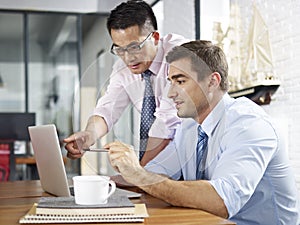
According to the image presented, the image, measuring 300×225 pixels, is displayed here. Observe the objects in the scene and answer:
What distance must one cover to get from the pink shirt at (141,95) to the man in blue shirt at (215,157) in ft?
0.14

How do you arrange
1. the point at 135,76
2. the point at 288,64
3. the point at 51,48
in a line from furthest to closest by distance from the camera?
the point at 51,48, the point at 288,64, the point at 135,76

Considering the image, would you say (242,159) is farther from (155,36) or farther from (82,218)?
(155,36)

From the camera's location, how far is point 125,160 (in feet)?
4.76

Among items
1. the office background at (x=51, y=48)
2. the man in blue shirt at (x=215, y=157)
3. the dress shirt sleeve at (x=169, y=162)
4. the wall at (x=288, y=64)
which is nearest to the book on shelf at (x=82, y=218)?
the man in blue shirt at (x=215, y=157)

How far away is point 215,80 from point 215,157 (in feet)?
0.91

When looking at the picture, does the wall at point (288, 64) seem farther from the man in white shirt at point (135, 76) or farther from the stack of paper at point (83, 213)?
the stack of paper at point (83, 213)

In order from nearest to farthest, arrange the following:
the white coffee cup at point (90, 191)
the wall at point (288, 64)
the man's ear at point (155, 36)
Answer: the white coffee cup at point (90, 191), the man's ear at point (155, 36), the wall at point (288, 64)

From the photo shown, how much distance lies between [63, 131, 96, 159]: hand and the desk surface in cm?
17

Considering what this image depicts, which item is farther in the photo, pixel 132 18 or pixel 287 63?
pixel 287 63

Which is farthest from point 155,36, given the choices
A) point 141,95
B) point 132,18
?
point 141,95

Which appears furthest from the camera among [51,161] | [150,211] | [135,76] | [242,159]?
[135,76]

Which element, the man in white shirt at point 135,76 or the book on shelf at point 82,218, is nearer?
the book on shelf at point 82,218

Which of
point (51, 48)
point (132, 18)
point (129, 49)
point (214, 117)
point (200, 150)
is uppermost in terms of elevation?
point (51, 48)

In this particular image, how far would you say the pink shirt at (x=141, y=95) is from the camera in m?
1.79
